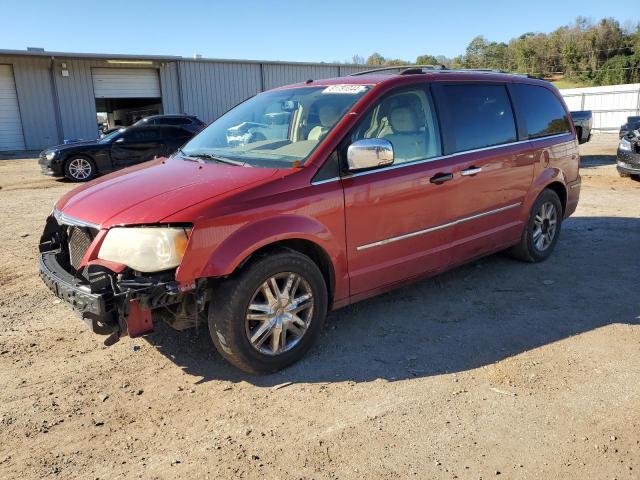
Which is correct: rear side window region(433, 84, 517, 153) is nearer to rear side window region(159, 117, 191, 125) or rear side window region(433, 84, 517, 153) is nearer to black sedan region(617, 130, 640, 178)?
black sedan region(617, 130, 640, 178)

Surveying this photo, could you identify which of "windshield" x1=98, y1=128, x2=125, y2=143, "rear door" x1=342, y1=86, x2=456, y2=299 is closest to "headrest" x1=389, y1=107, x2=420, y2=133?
"rear door" x1=342, y1=86, x2=456, y2=299

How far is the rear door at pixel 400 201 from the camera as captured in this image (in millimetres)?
3779

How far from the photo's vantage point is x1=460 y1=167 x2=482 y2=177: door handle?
4430 millimetres

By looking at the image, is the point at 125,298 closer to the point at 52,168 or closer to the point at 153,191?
the point at 153,191

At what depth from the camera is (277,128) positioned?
4.25 meters

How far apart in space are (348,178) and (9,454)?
101 inches

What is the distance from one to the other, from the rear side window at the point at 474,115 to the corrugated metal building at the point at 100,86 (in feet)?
77.7

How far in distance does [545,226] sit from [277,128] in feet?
10.7

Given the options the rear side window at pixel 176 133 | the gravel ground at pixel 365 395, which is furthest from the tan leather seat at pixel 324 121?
the rear side window at pixel 176 133

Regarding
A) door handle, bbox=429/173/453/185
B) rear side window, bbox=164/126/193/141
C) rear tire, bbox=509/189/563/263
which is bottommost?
rear tire, bbox=509/189/563/263

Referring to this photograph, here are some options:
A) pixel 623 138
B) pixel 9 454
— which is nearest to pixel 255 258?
pixel 9 454

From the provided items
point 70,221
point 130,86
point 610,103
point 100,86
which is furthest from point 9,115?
point 610,103

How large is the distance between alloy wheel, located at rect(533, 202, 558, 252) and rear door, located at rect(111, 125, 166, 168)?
11.1 m

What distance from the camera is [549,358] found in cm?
365
